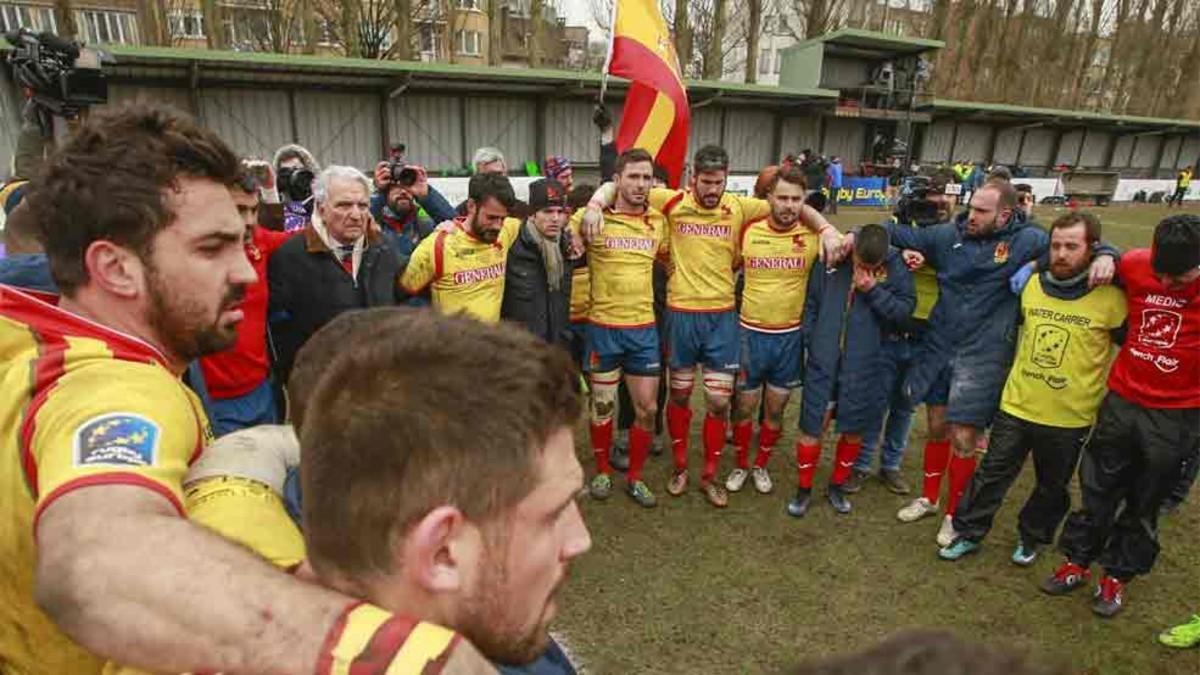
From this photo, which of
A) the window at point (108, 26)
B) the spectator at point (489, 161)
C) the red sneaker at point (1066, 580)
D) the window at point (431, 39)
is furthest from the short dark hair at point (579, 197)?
the window at point (108, 26)

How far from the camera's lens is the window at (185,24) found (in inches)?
1111

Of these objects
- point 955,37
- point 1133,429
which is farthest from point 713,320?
point 955,37

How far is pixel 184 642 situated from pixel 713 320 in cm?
427

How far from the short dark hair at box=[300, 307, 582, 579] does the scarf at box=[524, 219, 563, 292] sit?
376cm

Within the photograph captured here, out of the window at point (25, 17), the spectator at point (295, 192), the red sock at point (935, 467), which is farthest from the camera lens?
the window at point (25, 17)

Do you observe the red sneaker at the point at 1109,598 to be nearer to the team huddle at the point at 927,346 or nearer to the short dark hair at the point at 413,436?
the team huddle at the point at 927,346

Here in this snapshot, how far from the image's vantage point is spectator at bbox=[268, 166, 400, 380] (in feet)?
12.4

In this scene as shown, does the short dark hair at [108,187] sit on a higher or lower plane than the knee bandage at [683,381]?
higher

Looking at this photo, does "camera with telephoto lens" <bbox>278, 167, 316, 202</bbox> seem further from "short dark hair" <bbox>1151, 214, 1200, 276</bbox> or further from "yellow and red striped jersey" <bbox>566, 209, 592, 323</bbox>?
"short dark hair" <bbox>1151, 214, 1200, 276</bbox>

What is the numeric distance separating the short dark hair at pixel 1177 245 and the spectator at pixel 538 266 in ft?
10.4

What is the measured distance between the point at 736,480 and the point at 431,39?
35989mm

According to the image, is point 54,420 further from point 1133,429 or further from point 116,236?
point 1133,429

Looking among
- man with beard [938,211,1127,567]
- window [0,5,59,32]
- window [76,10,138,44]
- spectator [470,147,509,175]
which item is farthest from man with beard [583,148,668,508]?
window [76,10,138,44]

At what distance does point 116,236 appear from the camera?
4.17 ft
